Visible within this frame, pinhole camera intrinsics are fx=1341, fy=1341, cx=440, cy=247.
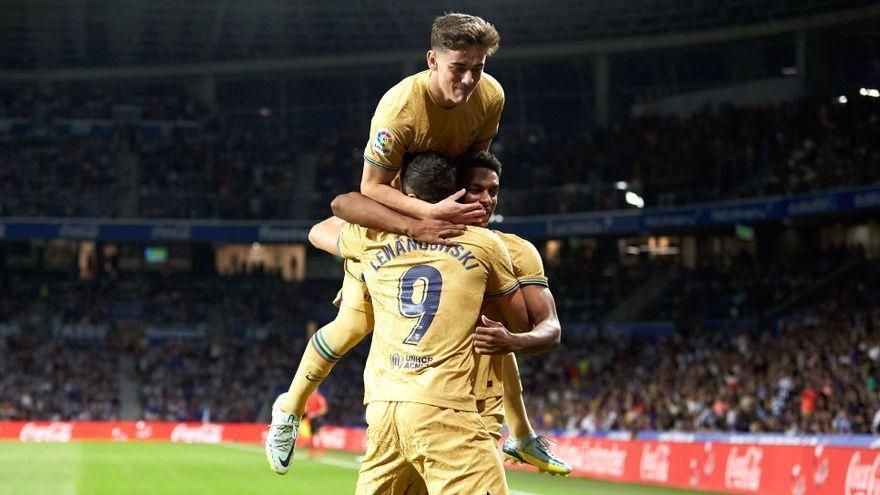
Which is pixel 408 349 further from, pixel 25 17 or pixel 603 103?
pixel 25 17

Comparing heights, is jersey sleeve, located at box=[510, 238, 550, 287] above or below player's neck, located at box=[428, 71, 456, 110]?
below

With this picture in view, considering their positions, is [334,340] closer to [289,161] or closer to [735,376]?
[735,376]

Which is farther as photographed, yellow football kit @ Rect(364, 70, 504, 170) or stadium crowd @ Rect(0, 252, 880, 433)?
stadium crowd @ Rect(0, 252, 880, 433)

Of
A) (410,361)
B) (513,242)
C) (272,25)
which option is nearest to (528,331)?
(513,242)

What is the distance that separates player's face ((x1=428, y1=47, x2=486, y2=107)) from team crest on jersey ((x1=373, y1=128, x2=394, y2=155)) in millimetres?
383

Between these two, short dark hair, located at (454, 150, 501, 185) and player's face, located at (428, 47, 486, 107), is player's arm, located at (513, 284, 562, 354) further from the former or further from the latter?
player's face, located at (428, 47, 486, 107)

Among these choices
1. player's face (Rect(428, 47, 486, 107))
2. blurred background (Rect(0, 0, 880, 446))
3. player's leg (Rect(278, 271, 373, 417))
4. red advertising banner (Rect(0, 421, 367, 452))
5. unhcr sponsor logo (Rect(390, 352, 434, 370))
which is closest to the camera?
unhcr sponsor logo (Rect(390, 352, 434, 370))

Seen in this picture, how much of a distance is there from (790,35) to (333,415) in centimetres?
1944

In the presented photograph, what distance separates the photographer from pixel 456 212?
6316 millimetres

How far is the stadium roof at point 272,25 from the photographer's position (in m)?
47.3

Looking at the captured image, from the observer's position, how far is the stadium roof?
155ft

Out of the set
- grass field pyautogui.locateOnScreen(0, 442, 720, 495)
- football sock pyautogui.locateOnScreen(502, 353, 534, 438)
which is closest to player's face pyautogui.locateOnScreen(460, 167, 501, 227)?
football sock pyautogui.locateOnScreen(502, 353, 534, 438)

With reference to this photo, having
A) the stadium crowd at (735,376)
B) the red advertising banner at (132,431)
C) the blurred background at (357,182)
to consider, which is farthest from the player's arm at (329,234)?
the red advertising banner at (132,431)

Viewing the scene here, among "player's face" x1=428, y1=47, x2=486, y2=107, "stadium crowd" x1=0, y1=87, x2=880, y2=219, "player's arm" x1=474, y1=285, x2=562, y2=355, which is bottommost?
"player's arm" x1=474, y1=285, x2=562, y2=355
